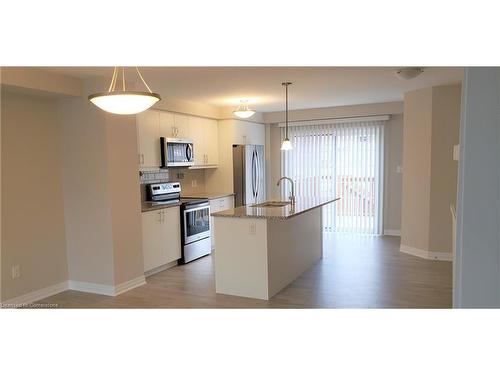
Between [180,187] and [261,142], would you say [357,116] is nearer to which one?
[261,142]

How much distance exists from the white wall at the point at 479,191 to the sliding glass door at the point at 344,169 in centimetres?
518

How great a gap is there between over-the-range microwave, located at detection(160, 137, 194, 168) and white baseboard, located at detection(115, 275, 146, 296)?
61.5 inches

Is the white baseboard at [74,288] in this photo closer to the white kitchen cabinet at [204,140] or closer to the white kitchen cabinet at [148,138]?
the white kitchen cabinet at [148,138]

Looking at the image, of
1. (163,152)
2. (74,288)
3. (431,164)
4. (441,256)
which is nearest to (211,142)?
(163,152)

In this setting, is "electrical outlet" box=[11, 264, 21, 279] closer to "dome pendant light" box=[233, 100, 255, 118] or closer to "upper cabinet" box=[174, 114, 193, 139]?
"upper cabinet" box=[174, 114, 193, 139]

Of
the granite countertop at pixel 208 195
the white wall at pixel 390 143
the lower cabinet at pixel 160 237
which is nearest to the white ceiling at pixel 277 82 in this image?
the white wall at pixel 390 143

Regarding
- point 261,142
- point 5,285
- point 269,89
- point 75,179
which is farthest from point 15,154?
point 261,142

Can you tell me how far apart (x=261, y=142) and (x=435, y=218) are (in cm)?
350

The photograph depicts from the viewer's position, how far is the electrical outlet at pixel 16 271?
3746mm

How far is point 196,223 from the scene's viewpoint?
5.52 metres

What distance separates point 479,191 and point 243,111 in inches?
147

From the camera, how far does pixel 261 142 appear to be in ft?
25.0

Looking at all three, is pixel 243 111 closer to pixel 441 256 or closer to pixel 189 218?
pixel 189 218

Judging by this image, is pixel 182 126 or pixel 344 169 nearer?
pixel 182 126
